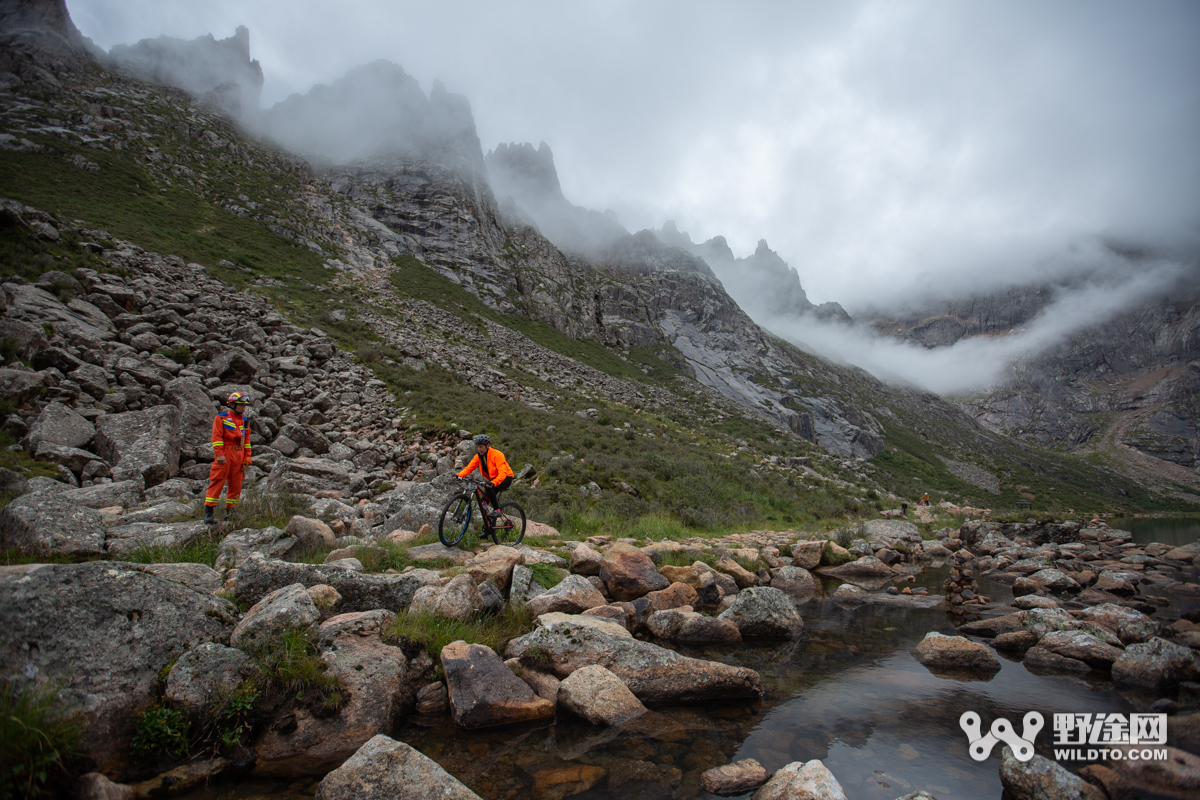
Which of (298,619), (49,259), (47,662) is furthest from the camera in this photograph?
(49,259)

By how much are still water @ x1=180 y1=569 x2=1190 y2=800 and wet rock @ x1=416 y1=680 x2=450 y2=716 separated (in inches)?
6.5

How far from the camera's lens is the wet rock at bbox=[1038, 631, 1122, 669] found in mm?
6219

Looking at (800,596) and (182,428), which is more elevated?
(182,428)

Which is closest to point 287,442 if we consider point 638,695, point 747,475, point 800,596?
point 638,695

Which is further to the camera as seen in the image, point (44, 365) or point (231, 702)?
point (44, 365)

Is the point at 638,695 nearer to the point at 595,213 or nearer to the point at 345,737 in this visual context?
the point at 345,737

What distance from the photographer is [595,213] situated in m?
117

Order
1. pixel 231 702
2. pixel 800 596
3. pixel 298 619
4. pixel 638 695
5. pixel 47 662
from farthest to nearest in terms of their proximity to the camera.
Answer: pixel 800 596 → pixel 638 695 → pixel 298 619 → pixel 231 702 → pixel 47 662

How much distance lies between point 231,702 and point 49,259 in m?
19.2

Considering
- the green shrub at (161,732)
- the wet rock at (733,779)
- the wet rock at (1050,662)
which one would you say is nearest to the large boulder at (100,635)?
the green shrub at (161,732)

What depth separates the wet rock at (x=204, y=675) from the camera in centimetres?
354

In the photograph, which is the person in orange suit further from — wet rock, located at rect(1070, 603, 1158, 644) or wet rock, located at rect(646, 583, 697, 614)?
wet rock, located at rect(1070, 603, 1158, 644)

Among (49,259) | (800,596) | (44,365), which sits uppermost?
(49,259)

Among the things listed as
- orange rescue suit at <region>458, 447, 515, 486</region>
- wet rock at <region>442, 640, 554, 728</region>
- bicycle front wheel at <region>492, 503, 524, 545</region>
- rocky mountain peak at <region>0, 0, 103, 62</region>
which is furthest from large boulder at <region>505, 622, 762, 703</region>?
rocky mountain peak at <region>0, 0, 103, 62</region>
